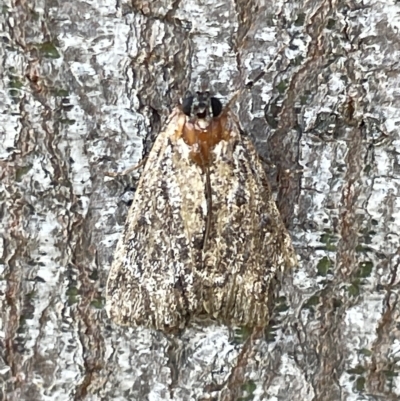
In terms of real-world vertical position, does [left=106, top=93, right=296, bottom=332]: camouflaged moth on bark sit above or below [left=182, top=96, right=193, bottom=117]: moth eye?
below

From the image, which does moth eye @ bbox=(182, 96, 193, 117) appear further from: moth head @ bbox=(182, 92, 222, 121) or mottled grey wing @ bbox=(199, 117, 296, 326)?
mottled grey wing @ bbox=(199, 117, 296, 326)

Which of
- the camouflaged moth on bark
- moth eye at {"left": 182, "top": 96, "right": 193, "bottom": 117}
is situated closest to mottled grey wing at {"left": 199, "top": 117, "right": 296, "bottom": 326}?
the camouflaged moth on bark

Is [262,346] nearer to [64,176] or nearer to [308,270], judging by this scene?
[308,270]

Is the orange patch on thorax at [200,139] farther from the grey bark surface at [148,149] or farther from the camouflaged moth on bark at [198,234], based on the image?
the grey bark surface at [148,149]

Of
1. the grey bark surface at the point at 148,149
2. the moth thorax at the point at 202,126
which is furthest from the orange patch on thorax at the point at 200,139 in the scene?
the grey bark surface at the point at 148,149

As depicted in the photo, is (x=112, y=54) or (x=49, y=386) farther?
(x=49, y=386)

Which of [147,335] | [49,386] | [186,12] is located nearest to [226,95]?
[186,12]

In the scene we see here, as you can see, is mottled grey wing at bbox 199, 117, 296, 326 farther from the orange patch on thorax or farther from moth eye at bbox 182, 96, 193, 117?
moth eye at bbox 182, 96, 193, 117

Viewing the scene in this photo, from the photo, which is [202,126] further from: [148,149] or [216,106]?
[148,149]

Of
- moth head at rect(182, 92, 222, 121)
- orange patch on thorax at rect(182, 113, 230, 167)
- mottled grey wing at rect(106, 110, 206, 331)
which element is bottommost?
mottled grey wing at rect(106, 110, 206, 331)
